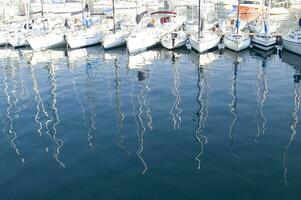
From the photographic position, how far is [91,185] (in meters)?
21.6

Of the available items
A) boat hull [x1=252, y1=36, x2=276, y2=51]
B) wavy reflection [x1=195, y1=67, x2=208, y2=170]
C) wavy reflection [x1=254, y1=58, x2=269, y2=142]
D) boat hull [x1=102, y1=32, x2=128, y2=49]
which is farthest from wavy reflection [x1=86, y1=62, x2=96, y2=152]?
boat hull [x1=252, y1=36, x2=276, y2=51]

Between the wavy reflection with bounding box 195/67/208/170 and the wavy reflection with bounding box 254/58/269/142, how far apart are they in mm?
3751

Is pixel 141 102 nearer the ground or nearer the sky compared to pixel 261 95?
nearer the ground

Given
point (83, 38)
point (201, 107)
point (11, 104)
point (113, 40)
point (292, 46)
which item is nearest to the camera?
point (201, 107)

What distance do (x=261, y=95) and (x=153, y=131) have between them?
42.3 feet

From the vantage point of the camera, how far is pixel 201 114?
105ft

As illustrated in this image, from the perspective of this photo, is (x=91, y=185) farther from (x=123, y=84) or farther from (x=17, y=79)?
(x=17, y=79)

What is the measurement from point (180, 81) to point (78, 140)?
17.2 m

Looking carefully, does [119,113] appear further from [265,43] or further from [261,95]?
[265,43]

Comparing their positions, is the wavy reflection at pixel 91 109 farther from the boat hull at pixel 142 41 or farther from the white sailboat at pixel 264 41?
the white sailboat at pixel 264 41

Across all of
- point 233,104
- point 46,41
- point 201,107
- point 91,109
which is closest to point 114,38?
point 46,41

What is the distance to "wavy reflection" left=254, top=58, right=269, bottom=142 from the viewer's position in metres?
29.1

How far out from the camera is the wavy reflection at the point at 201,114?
1027 inches

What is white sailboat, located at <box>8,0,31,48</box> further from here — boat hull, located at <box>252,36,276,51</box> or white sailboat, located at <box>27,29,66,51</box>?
boat hull, located at <box>252,36,276,51</box>
